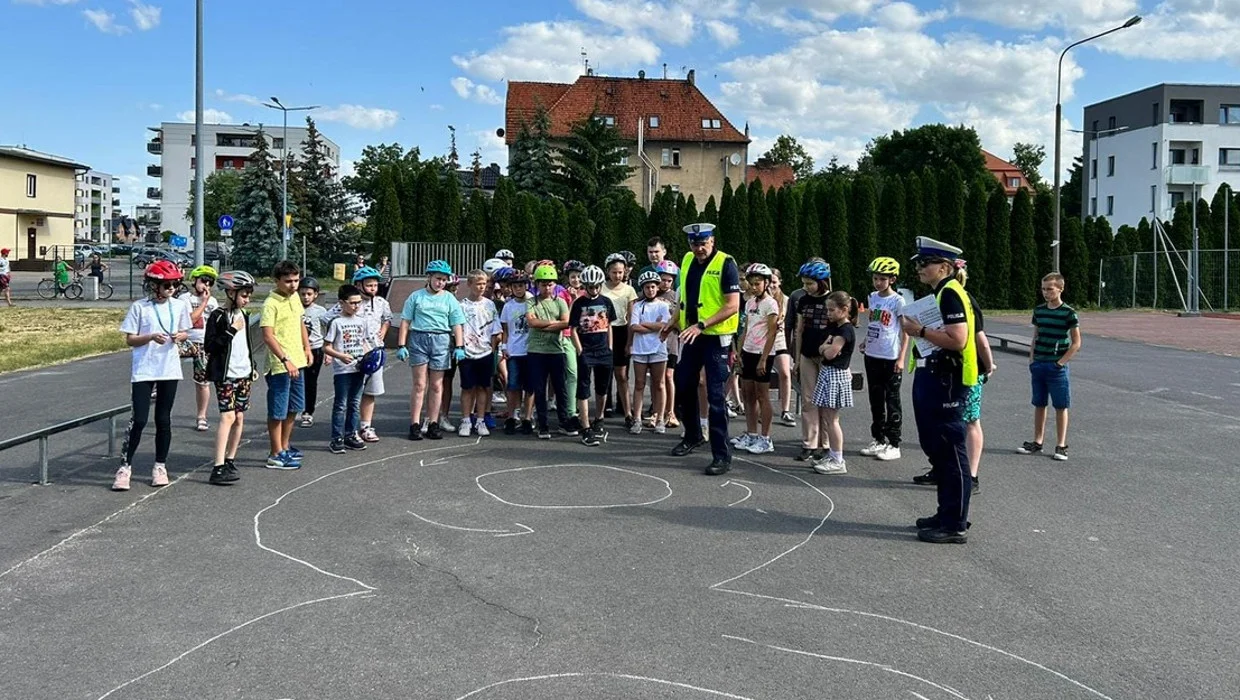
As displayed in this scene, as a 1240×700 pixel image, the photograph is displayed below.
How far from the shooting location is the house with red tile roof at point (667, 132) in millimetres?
70250

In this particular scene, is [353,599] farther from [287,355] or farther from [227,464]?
[287,355]

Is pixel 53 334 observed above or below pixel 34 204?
below

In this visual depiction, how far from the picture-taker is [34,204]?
217ft

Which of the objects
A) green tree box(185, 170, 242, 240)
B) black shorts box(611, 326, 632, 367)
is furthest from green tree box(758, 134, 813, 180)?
black shorts box(611, 326, 632, 367)

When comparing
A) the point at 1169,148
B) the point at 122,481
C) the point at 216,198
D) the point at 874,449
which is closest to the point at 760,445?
the point at 874,449

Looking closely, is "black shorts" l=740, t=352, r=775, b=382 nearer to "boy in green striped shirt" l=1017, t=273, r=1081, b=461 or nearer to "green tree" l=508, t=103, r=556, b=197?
"boy in green striped shirt" l=1017, t=273, r=1081, b=461

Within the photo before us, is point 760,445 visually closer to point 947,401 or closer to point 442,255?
point 947,401

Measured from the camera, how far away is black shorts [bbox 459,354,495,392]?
10.7 meters

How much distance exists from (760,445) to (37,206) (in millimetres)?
69131

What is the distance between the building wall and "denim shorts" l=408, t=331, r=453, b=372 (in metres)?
63.3

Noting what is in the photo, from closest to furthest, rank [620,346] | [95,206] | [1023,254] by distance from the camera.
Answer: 1. [620,346]
2. [1023,254]
3. [95,206]

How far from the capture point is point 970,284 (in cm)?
4141

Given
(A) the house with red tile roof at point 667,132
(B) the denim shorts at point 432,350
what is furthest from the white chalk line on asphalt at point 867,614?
(A) the house with red tile roof at point 667,132

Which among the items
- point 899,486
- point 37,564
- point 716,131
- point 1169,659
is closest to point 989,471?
point 899,486
